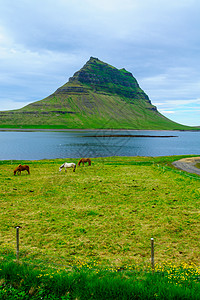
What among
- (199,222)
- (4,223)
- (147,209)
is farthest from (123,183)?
(4,223)

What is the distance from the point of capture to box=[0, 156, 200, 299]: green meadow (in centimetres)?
929

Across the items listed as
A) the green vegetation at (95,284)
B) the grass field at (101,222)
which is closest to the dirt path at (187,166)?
the grass field at (101,222)

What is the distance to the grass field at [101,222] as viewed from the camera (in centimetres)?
1088

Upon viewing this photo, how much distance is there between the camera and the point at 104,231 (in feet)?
44.8

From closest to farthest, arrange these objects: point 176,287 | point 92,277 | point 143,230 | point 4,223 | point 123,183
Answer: point 176,287 < point 92,277 < point 143,230 < point 4,223 < point 123,183

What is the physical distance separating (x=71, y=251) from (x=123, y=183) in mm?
16989

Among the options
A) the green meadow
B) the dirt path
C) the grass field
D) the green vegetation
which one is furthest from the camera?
the dirt path

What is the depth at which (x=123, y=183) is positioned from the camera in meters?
27.4

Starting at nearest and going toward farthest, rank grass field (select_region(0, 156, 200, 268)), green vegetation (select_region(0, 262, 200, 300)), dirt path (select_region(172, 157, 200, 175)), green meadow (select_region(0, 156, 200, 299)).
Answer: green vegetation (select_region(0, 262, 200, 300)), green meadow (select_region(0, 156, 200, 299)), grass field (select_region(0, 156, 200, 268)), dirt path (select_region(172, 157, 200, 175))

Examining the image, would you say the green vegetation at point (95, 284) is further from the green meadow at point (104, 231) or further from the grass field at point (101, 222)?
the grass field at point (101, 222)

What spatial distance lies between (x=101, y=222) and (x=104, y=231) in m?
1.42

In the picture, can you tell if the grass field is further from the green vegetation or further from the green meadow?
the green vegetation

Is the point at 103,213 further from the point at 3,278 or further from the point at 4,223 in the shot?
the point at 3,278

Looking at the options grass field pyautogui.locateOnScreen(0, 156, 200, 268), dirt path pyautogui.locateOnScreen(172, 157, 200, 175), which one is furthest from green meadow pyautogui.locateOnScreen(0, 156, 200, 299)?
dirt path pyautogui.locateOnScreen(172, 157, 200, 175)
